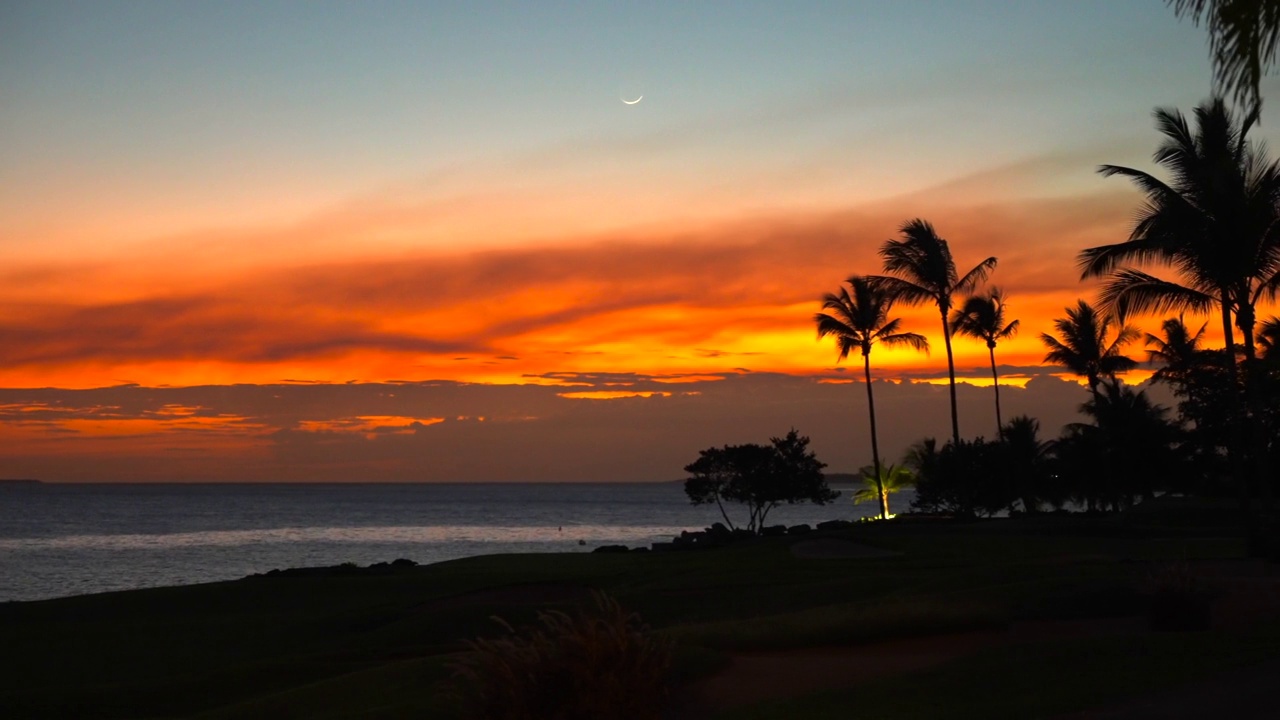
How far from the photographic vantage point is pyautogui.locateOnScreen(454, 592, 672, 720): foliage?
10.7 meters

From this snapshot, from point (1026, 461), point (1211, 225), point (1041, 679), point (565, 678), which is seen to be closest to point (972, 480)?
point (1026, 461)

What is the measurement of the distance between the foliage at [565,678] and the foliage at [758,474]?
166ft

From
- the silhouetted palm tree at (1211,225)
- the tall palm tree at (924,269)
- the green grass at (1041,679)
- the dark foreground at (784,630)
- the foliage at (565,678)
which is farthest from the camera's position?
the tall palm tree at (924,269)

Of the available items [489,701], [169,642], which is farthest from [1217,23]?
[169,642]

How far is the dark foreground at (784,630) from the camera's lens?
42.8 ft

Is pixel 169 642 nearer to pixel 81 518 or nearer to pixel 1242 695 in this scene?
pixel 1242 695

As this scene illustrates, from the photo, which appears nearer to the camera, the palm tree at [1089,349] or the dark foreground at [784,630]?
the dark foreground at [784,630]

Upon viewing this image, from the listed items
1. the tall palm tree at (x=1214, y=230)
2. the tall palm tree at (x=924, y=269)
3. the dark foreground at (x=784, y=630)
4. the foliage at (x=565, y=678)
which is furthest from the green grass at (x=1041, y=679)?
the tall palm tree at (x=924, y=269)

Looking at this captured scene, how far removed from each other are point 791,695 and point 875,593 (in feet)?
35.4

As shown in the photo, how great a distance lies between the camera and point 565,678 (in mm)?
10852

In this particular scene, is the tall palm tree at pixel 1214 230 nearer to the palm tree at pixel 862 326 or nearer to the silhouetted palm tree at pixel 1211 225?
the silhouetted palm tree at pixel 1211 225

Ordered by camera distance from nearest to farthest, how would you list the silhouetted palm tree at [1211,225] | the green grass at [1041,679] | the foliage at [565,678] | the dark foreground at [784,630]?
the foliage at [565,678], the green grass at [1041,679], the dark foreground at [784,630], the silhouetted palm tree at [1211,225]

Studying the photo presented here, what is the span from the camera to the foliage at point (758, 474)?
61.3 m

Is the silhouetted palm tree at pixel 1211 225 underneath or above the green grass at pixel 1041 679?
above
